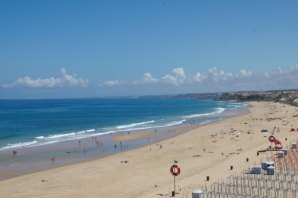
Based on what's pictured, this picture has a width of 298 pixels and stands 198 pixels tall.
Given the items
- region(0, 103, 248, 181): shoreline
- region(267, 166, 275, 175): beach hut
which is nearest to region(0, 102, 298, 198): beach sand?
region(0, 103, 248, 181): shoreline

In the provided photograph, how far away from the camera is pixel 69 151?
155 ft

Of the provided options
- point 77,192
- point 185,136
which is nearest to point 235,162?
point 77,192

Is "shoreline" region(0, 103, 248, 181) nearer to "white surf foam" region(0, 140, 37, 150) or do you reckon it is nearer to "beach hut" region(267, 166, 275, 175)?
"white surf foam" region(0, 140, 37, 150)

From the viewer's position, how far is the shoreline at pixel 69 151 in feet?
124

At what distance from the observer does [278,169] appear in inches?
1033

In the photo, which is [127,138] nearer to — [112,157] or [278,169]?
[112,157]

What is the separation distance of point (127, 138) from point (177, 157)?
66.3ft

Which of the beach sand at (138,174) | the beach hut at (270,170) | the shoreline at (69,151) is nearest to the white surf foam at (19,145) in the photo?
the shoreline at (69,151)

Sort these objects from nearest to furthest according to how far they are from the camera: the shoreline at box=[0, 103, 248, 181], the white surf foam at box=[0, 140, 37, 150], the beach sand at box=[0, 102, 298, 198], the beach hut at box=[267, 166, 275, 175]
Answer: the beach hut at box=[267, 166, 275, 175] < the beach sand at box=[0, 102, 298, 198] < the shoreline at box=[0, 103, 248, 181] < the white surf foam at box=[0, 140, 37, 150]

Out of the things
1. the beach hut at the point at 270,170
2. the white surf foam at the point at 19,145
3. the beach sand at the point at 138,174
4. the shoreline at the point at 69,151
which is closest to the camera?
the beach hut at the point at 270,170

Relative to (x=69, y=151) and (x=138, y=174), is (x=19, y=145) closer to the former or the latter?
(x=69, y=151)

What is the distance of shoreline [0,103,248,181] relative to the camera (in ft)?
124

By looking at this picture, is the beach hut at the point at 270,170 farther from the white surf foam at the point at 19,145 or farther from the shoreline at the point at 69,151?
the white surf foam at the point at 19,145

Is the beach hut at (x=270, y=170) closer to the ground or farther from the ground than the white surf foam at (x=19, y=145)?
farther from the ground
